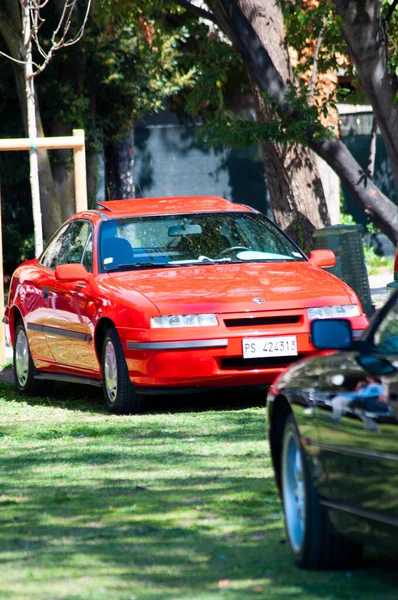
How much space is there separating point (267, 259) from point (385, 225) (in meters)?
6.44

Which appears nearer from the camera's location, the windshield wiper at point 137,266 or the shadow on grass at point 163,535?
the shadow on grass at point 163,535

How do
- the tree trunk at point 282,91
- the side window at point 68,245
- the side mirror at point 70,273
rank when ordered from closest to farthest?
the side mirror at point 70,273 → the side window at point 68,245 → the tree trunk at point 282,91

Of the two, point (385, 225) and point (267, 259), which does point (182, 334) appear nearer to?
point (267, 259)

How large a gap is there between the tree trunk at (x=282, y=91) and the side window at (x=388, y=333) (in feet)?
39.2

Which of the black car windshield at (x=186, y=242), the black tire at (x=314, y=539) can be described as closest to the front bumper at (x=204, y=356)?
the black car windshield at (x=186, y=242)

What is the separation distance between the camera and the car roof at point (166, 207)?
11.3 metres

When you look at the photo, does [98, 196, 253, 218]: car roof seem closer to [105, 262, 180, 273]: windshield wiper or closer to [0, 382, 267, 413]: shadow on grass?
[105, 262, 180, 273]: windshield wiper

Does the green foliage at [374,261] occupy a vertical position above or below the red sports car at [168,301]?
below

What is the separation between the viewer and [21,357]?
12.4 m

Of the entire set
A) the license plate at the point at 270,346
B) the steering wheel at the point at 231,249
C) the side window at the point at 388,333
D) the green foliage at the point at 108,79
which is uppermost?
the green foliage at the point at 108,79

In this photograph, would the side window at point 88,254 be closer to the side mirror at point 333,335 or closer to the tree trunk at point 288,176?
the side mirror at point 333,335

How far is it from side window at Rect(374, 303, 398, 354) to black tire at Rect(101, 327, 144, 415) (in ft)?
15.8

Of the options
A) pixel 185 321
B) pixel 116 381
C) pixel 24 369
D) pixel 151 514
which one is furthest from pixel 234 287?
pixel 151 514

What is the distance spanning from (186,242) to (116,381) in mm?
1479
